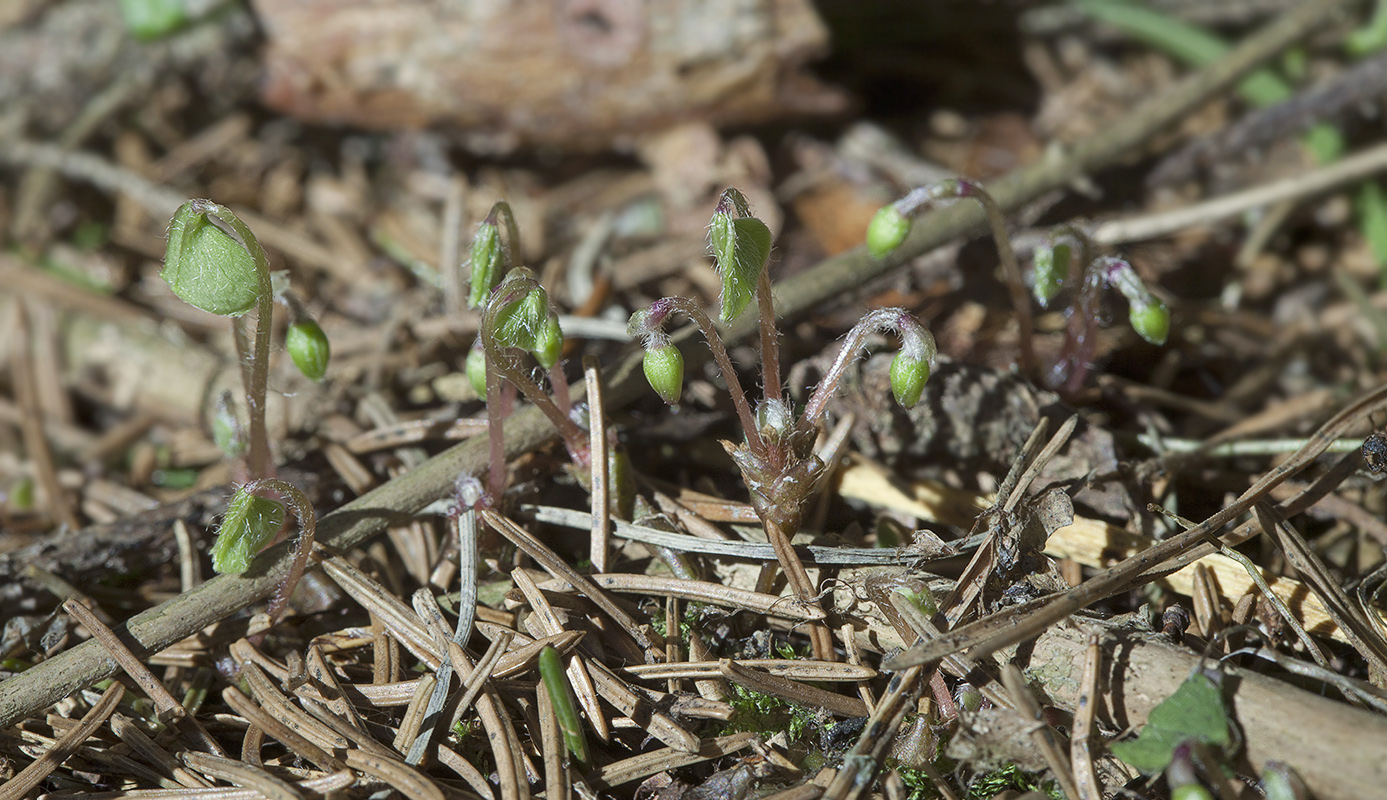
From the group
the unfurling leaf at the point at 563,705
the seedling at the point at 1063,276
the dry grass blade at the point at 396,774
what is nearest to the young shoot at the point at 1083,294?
the seedling at the point at 1063,276

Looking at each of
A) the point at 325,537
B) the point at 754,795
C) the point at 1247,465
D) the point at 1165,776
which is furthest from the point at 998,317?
the point at 325,537

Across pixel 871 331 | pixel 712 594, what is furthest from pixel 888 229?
pixel 712 594

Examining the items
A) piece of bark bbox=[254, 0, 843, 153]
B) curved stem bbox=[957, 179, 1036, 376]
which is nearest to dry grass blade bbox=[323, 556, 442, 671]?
curved stem bbox=[957, 179, 1036, 376]

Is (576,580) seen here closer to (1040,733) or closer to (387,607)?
(387,607)

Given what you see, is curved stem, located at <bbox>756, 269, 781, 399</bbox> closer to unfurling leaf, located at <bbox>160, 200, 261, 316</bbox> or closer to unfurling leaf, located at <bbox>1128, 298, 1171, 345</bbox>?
unfurling leaf, located at <bbox>1128, 298, 1171, 345</bbox>

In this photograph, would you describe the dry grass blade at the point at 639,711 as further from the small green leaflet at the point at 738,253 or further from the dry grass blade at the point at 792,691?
the small green leaflet at the point at 738,253

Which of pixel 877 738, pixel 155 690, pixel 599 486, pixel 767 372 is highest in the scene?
pixel 767 372
